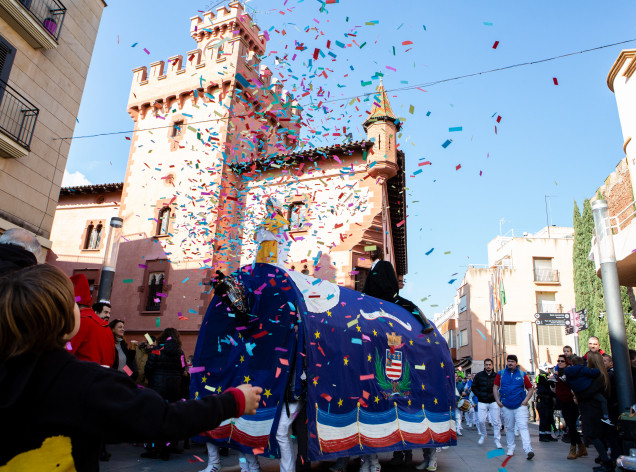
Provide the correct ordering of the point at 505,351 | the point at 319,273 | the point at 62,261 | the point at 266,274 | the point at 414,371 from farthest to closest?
the point at 505,351 < the point at 62,261 < the point at 319,273 < the point at 414,371 < the point at 266,274

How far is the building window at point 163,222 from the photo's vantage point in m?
21.8

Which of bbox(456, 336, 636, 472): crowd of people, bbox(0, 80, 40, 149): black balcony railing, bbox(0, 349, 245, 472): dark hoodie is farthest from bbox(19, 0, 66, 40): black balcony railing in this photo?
bbox(456, 336, 636, 472): crowd of people

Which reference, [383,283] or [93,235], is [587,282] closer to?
[383,283]

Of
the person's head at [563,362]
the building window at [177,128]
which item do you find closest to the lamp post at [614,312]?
the person's head at [563,362]

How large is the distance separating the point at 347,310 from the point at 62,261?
22.7m

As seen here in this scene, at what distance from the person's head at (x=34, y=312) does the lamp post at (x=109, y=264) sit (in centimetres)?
964

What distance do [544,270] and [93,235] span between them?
34921 mm

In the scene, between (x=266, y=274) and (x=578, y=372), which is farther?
(x=578, y=372)

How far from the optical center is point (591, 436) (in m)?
7.91

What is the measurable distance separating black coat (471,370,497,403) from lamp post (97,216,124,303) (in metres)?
9.55

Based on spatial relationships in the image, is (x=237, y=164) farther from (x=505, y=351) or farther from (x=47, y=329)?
(x=505, y=351)

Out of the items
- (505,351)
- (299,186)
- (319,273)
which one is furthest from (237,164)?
(505,351)

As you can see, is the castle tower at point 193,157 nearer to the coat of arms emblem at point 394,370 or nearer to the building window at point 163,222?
the building window at point 163,222

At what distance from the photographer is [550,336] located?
121 feet
